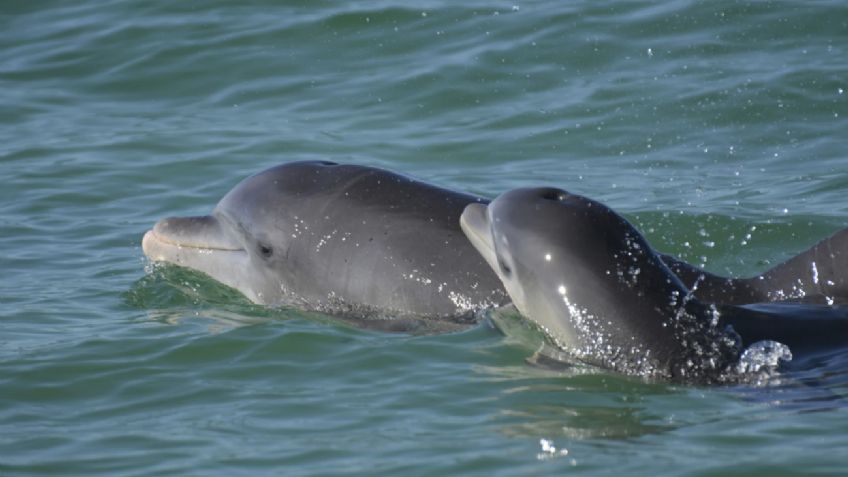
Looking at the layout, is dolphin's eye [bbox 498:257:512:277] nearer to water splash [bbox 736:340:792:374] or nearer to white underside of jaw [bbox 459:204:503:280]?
white underside of jaw [bbox 459:204:503:280]

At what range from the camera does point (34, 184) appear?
51.8ft

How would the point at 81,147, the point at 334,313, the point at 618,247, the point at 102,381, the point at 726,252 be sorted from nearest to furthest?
1. the point at 618,247
2. the point at 102,381
3. the point at 334,313
4. the point at 726,252
5. the point at 81,147

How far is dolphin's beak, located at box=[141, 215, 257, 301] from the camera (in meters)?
11.3

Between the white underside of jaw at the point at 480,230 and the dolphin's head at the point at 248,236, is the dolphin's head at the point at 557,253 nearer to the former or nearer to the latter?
the white underside of jaw at the point at 480,230

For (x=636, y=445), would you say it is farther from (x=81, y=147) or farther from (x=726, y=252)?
(x=81, y=147)

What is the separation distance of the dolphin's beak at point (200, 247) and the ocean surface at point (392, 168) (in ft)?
0.41

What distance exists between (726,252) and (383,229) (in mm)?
3445

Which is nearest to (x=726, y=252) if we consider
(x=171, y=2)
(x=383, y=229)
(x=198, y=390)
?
(x=383, y=229)

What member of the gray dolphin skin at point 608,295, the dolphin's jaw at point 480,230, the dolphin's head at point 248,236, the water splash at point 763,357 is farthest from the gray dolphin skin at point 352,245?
the water splash at point 763,357

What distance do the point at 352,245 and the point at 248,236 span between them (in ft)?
2.96

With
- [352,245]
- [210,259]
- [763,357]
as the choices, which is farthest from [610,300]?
[210,259]

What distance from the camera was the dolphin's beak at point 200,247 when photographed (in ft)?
37.2

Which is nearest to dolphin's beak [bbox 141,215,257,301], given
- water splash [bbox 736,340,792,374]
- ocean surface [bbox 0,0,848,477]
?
ocean surface [bbox 0,0,848,477]

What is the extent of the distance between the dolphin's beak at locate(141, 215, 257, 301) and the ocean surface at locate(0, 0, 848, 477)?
125 mm
